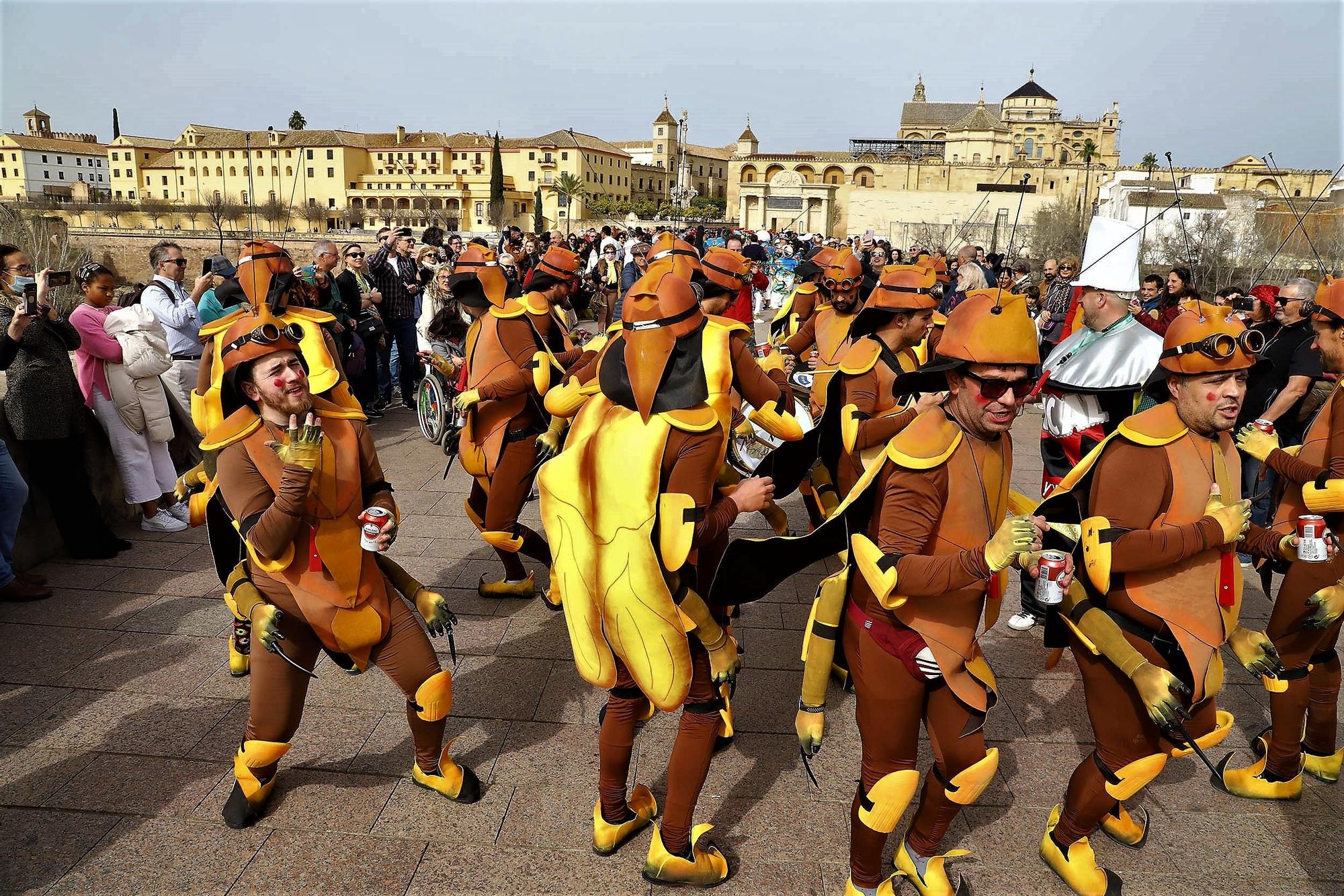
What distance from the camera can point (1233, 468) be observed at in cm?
320

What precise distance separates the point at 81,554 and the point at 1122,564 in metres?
6.79

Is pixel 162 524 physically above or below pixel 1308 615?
below

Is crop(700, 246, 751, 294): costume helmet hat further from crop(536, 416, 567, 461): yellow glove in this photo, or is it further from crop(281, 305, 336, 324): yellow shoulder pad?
crop(281, 305, 336, 324): yellow shoulder pad

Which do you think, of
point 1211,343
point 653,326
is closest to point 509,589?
point 653,326

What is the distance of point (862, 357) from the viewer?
194 inches

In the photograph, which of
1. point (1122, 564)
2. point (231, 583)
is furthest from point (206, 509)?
point (1122, 564)

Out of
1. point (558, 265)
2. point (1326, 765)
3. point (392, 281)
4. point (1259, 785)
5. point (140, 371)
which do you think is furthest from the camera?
point (392, 281)

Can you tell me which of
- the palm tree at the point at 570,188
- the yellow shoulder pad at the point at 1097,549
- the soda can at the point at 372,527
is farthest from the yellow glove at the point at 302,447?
→ the palm tree at the point at 570,188

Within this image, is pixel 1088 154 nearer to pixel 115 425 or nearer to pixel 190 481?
pixel 115 425

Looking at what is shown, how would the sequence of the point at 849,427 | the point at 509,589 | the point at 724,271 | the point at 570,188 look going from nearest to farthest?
the point at 849,427 < the point at 724,271 < the point at 509,589 < the point at 570,188

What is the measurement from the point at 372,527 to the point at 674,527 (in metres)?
1.18

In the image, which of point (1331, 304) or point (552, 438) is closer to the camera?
point (1331, 304)

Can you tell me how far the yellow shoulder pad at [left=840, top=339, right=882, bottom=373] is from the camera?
4.89 meters

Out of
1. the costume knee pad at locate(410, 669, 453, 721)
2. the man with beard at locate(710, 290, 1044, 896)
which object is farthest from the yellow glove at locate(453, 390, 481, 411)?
the man with beard at locate(710, 290, 1044, 896)
